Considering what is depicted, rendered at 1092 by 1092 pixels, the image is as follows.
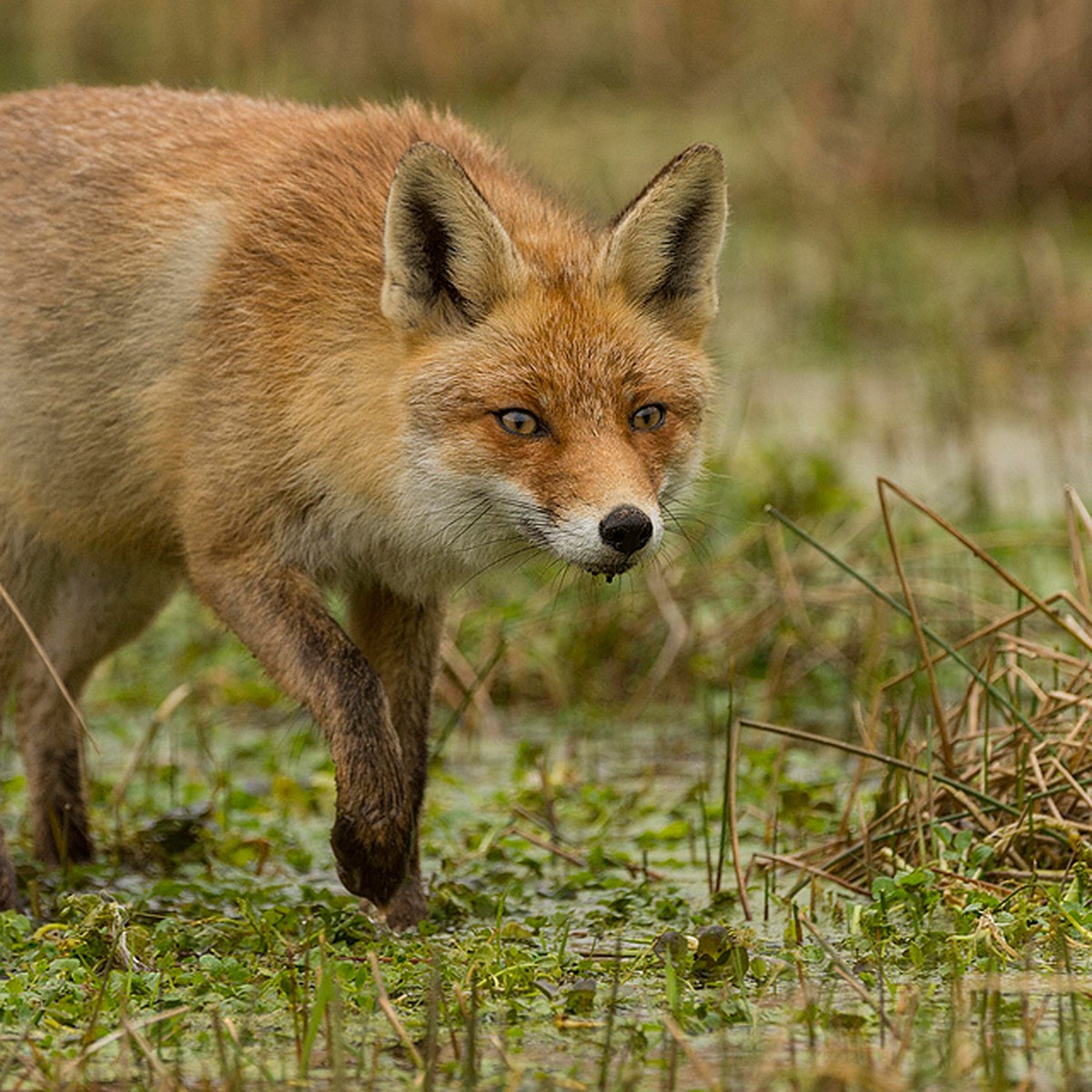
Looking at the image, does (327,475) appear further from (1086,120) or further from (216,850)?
(1086,120)

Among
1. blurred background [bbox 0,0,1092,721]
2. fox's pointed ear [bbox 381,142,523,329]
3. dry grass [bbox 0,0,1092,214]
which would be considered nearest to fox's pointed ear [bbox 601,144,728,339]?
fox's pointed ear [bbox 381,142,523,329]

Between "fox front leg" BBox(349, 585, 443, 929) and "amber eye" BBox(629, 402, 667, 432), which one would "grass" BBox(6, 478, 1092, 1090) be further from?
"amber eye" BBox(629, 402, 667, 432)

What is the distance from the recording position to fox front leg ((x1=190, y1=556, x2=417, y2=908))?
A: 504 cm

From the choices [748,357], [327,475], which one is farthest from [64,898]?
[748,357]

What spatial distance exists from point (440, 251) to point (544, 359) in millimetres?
402

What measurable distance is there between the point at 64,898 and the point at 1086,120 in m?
9.48

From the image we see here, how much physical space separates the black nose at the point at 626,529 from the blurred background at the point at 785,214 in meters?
1.33

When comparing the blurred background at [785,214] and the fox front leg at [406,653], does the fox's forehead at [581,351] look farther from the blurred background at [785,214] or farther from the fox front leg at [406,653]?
the fox front leg at [406,653]

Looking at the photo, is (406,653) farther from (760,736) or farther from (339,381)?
(760,736)

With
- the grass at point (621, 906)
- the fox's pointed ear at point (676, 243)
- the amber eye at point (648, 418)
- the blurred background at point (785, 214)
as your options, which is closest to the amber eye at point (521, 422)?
the amber eye at point (648, 418)

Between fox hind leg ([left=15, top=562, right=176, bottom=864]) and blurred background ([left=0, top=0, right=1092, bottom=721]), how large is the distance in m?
1.15

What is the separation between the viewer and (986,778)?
5.23m

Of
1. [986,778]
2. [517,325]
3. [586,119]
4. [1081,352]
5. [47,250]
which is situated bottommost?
[986,778]

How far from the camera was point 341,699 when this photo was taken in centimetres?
505
